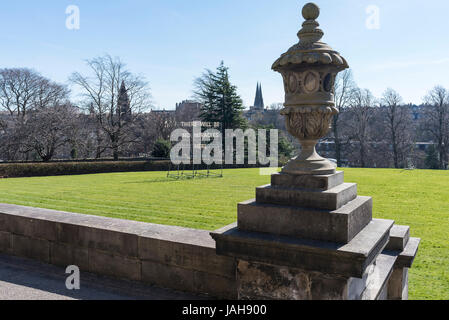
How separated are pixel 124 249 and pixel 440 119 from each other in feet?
151

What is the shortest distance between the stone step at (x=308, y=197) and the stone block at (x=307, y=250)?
0.31 metres

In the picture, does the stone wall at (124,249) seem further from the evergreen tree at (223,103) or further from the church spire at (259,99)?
the church spire at (259,99)

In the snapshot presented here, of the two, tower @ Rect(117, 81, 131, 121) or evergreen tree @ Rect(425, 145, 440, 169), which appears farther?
evergreen tree @ Rect(425, 145, 440, 169)

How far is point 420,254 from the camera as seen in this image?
5535mm

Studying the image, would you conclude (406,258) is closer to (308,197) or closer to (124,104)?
(308,197)

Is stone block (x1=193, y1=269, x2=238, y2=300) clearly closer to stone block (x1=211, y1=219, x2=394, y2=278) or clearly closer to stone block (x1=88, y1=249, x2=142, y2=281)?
stone block (x1=211, y1=219, x2=394, y2=278)

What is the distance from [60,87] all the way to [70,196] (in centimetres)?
2790

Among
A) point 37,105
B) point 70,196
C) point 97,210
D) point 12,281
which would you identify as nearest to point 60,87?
point 37,105

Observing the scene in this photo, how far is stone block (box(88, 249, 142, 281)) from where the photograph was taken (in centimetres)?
378

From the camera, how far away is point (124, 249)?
3.83 m

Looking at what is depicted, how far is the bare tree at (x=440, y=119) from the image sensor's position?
3981 cm

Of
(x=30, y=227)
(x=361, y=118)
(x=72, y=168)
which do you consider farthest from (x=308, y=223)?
(x=361, y=118)

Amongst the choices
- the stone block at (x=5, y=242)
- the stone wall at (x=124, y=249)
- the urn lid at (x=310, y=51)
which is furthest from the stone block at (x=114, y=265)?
the urn lid at (x=310, y=51)

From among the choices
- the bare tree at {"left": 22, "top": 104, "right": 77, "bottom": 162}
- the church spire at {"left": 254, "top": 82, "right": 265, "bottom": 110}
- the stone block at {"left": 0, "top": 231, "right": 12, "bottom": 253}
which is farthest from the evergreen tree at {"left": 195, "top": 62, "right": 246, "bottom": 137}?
the church spire at {"left": 254, "top": 82, "right": 265, "bottom": 110}
